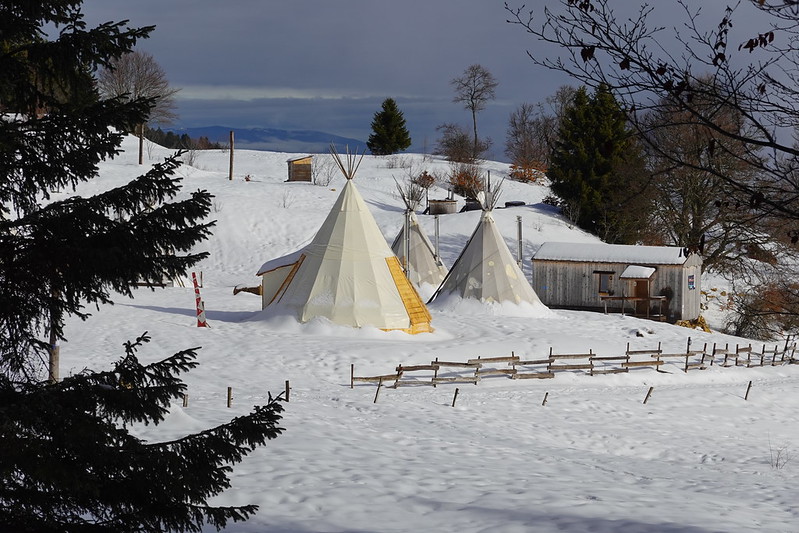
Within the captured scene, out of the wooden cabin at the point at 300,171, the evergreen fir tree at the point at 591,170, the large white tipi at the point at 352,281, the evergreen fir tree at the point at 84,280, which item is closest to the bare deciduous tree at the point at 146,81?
the wooden cabin at the point at 300,171

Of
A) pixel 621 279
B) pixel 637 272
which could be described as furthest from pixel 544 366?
pixel 621 279

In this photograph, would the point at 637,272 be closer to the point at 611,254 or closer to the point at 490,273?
the point at 611,254

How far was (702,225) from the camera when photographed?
106ft

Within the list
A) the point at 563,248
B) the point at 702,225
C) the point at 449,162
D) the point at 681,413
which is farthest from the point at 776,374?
the point at 449,162

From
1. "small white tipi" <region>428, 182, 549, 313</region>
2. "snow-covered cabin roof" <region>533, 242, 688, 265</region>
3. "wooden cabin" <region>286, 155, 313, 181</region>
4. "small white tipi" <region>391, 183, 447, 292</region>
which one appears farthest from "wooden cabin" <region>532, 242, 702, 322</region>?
"wooden cabin" <region>286, 155, 313, 181</region>

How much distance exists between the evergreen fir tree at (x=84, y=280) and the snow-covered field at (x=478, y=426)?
2.41m

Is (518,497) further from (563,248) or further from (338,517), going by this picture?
(563,248)

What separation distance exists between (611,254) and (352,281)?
38.5ft

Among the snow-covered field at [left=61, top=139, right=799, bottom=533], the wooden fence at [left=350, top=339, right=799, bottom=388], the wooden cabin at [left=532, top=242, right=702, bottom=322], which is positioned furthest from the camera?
the wooden cabin at [left=532, top=242, right=702, bottom=322]

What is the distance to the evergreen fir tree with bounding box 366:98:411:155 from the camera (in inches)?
2458

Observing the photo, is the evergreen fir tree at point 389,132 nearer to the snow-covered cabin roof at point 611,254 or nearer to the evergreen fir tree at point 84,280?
the snow-covered cabin roof at point 611,254

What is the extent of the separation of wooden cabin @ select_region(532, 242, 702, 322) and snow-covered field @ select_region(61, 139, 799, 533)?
3034 millimetres

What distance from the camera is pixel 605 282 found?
28.2 meters

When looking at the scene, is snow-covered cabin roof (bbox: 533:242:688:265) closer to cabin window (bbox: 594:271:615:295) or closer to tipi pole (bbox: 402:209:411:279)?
cabin window (bbox: 594:271:615:295)
